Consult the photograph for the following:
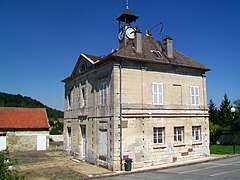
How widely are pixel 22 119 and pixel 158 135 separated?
1989cm

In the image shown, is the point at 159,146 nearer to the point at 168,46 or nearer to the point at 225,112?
the point at 168,46

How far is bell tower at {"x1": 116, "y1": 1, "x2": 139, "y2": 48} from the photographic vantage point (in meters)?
20.7

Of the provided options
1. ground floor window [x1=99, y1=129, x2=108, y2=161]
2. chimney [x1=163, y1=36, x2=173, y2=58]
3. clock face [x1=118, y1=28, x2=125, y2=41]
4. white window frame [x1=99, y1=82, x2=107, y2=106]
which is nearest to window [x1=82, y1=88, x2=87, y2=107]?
white window frame [x1=99, y1=82, x2=107, y2=106]

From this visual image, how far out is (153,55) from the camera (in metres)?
18.8

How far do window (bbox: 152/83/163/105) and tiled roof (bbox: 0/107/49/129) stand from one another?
17707mm

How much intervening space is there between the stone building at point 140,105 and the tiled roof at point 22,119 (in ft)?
33.9

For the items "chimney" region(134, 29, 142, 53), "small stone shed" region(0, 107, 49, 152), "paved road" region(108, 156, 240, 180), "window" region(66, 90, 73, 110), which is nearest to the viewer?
"paved road" region(108, 156, 240, 180)

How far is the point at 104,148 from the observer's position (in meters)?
16.9

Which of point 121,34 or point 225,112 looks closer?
point 121,34

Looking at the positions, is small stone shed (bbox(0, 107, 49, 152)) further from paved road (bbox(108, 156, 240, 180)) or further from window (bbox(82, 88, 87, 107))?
paved road (bbox(108, 156, 240, 180))

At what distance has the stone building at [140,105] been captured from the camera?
644 inches

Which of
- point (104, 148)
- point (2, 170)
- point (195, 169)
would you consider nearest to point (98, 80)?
point (104, 148)

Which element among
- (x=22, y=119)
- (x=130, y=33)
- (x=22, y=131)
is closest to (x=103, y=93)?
(x=130, y=33)

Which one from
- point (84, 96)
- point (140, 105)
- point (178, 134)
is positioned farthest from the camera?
point (84, 96)
